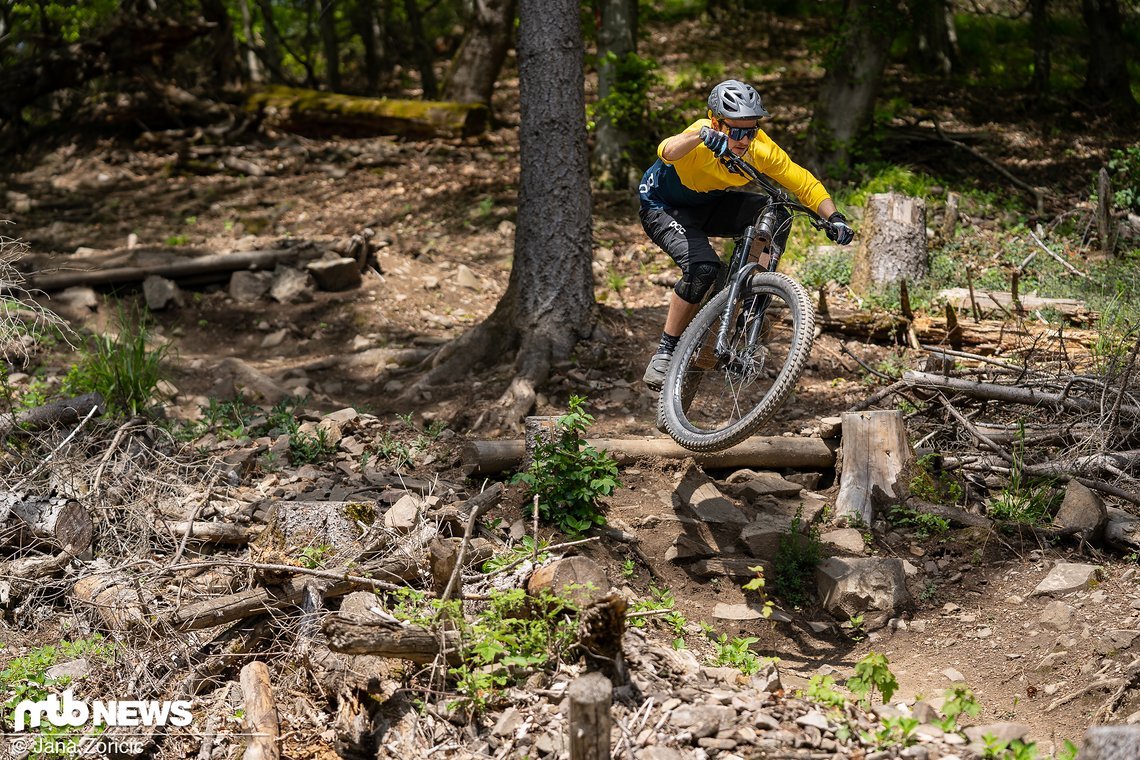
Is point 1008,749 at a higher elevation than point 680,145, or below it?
below

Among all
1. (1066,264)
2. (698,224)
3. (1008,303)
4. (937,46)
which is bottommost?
(1008,303)

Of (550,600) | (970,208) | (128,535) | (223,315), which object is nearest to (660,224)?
(550,600)

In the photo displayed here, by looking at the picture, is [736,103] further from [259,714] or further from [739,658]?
[259,714]

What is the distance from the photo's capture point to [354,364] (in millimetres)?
9047

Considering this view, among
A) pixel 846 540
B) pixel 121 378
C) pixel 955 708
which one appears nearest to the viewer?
pixel 955 708

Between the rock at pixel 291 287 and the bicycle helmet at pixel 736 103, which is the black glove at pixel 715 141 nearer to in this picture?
the bicycle helmet at pixel 736 103

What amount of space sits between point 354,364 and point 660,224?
4.13 metres

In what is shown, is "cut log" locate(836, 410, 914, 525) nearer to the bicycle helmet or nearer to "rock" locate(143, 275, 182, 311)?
the bicycle helmet

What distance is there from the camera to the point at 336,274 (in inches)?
421

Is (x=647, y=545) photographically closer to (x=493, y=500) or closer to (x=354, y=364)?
(x=493, y=500)

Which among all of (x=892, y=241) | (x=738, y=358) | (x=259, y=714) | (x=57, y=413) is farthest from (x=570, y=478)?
(x=892, y=241)

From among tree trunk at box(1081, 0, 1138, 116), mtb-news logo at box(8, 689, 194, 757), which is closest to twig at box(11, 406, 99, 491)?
mtb-news logo at box(8, 689, 194, 757)

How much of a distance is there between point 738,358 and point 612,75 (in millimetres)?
7812

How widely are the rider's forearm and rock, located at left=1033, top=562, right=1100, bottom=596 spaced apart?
3165mm
